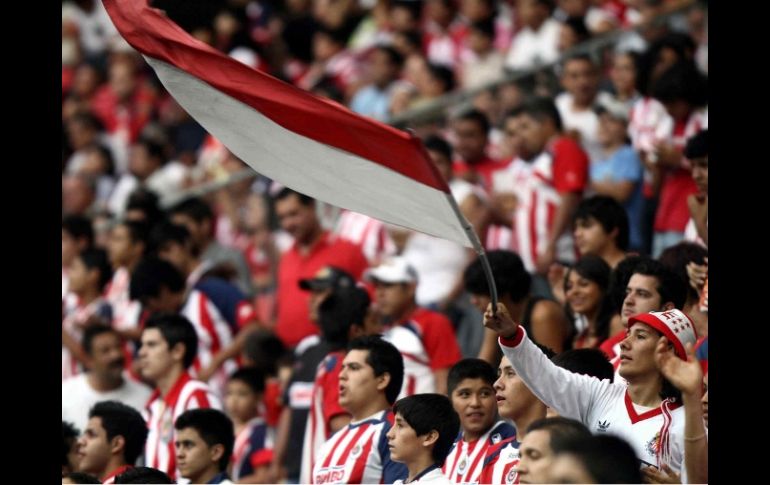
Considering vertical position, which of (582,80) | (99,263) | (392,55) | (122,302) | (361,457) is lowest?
(361,457)

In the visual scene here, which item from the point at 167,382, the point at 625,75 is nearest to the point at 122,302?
the point at 167,382

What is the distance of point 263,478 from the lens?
9430 millimetres

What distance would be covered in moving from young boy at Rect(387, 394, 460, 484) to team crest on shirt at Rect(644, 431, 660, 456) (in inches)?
42.5

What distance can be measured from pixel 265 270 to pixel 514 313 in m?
5.12

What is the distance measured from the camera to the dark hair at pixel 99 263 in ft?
38.2

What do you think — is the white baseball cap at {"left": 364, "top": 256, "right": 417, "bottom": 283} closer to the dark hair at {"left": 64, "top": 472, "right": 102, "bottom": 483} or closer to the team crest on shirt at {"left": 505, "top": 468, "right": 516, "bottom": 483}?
the dark hair at {"left": 64, "top": 472, "right": 102, "bottom": 483}

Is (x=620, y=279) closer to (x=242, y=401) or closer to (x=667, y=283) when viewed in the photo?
(x=667, y=283)

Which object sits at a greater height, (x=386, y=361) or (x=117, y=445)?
(x=386, y=361)

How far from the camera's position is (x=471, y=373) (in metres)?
7.21

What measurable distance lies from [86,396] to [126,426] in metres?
1.45

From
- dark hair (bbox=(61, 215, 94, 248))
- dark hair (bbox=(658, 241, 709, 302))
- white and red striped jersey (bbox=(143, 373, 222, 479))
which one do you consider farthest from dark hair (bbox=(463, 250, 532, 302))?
dark hair (bbox=(61, 215, 94, 248))

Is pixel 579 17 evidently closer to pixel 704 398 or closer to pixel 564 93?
pixel 564 93

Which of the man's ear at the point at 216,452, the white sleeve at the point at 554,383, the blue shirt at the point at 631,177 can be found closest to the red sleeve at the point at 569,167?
the blue shirt at the point at 631,177

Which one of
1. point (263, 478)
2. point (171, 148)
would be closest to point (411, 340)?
point (263, 478)
